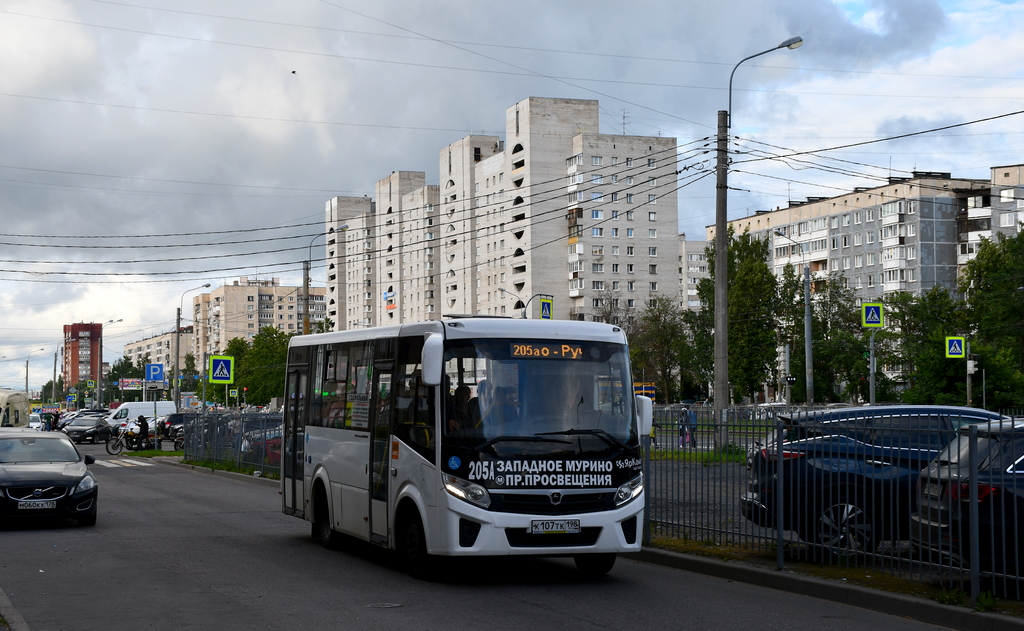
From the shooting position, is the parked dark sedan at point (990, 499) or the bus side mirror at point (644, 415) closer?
the parked dark sedan at point (990, 499)

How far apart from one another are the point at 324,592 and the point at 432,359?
2.44 meters

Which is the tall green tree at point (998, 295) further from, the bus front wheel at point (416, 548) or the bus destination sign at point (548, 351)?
the bus front wheel at point (416, 548)

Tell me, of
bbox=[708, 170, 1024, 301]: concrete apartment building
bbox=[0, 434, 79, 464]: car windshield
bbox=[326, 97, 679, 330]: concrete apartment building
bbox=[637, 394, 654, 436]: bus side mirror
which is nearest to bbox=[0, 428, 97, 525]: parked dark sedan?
bbox=[0, 434, 79, 464]: car windshield

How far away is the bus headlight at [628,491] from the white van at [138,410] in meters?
53.7

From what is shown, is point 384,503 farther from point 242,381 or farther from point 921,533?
point 242,381

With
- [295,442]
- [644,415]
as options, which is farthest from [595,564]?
[295,442]

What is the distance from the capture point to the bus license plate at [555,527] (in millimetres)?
10914

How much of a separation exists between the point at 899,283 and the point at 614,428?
10467 centimetres

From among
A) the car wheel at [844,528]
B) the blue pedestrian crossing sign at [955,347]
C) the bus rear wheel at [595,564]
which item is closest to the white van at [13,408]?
the blue pedestrian crossing sign at [955,347]

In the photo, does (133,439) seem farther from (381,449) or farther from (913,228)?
(913,228)

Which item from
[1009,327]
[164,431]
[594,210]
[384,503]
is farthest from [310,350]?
[594,210]

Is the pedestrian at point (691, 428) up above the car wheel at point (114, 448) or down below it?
above

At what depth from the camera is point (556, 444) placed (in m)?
11.1

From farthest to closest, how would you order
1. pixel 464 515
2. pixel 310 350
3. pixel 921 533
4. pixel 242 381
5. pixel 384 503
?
pixel 242 381 < pixel 310 350 < pixel 384 503 < pixel 464 515 < pixel 921 533
